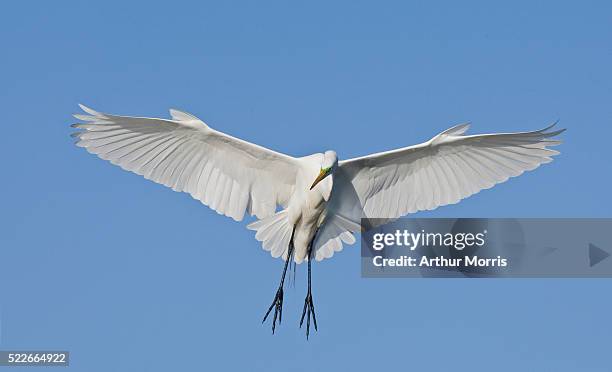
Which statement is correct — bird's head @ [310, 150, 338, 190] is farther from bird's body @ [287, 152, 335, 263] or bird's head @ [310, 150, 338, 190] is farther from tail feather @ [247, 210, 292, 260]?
tail feather @ [247, 210, 292, 260]

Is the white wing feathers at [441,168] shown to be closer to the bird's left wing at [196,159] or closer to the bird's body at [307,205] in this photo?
the bird's body at [307,205]

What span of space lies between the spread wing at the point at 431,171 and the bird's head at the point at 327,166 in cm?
41

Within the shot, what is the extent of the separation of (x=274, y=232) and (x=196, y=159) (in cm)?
143

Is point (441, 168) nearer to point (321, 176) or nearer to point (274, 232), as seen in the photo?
point (321, 176)

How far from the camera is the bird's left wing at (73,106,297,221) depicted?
59.7 feet

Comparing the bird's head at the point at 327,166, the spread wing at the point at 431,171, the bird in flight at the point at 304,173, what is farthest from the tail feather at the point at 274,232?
the bird's head at the point at 327,166

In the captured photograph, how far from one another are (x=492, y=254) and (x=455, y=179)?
1132 millimetres

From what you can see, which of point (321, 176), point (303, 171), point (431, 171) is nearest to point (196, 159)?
point (303, 171)

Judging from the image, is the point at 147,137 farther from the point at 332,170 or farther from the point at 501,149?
the point at 501,149

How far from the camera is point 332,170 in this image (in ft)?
59.3

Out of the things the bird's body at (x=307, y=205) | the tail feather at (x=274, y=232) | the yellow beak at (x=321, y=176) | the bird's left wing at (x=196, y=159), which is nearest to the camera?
the yellow beak at (x=321, y=176)

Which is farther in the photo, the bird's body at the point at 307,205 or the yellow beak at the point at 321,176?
the bird's body at the point at 307,205

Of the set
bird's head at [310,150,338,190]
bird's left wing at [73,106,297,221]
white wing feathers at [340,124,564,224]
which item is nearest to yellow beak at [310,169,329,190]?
bird's head at [310,150,338,190]

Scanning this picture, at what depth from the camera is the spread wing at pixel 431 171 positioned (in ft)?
60.5
